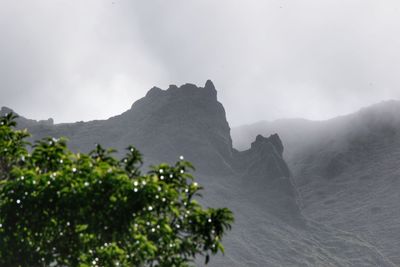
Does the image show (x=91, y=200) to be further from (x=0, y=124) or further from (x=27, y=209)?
(x=0, y=124)

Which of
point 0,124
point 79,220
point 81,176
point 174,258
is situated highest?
point 0,124

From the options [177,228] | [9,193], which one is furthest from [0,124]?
[177,228]

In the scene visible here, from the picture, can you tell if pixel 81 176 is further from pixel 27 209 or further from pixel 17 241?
pixel 17 241

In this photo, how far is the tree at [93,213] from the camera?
2014cm

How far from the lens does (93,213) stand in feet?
67.1

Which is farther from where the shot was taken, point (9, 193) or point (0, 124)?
point (0, 124)

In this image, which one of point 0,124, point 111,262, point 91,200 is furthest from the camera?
point 0,124

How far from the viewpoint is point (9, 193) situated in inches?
815

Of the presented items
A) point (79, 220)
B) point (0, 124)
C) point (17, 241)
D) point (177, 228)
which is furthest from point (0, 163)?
point (177, 228)

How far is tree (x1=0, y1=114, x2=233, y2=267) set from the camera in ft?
66.1

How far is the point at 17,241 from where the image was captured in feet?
71.8

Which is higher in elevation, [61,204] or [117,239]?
[61,204]

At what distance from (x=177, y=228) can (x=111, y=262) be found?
2792 millimetres

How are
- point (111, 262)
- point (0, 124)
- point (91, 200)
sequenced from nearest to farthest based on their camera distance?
point (91, 200) < point (111, 262) < point (0, 124)
